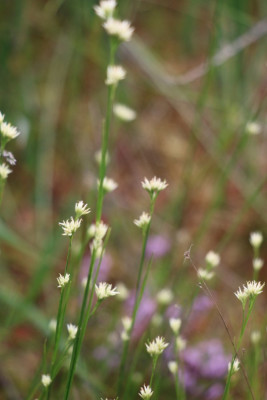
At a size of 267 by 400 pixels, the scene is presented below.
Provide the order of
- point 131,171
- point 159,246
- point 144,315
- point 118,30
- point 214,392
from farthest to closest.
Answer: point 131,171, point 159,246, point 144,315, point 214,392, point 118,30

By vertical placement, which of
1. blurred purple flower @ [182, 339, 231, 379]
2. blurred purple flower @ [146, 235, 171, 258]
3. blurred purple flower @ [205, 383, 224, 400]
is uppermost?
blurred purple flower @ [146, 235, 171, 258]

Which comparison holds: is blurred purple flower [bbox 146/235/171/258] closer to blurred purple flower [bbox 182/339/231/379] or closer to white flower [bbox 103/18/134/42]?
blurred purple flower [bbox 182/339/231/379]

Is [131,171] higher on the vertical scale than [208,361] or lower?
higher

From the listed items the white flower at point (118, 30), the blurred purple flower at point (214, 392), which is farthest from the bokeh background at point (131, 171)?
the white flower at point (118, 30)

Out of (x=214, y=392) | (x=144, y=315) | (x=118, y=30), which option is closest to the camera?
(x=118, y=30)

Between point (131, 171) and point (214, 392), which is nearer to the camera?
point (214, 392)

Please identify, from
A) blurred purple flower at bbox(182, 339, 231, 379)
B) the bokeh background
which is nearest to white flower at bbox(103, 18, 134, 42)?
the bokeh background

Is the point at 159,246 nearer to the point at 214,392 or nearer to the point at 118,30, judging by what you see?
the point at 214,392

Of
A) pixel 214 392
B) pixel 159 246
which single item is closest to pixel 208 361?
pixel 214 392

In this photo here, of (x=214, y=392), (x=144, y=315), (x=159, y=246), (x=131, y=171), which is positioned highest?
(x=131, y=171)

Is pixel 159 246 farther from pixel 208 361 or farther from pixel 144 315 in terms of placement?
pixel 208 361
